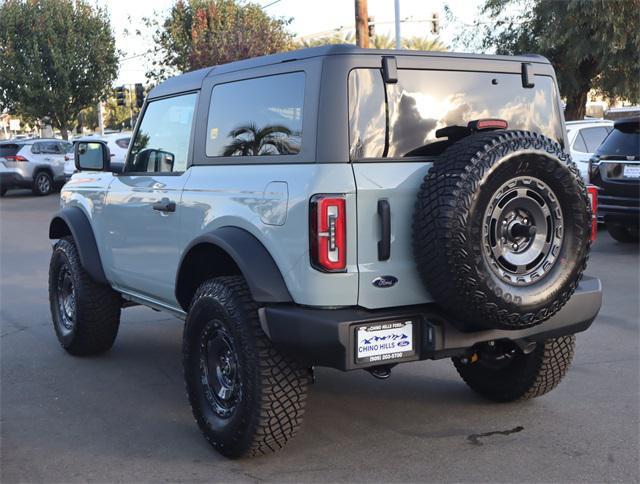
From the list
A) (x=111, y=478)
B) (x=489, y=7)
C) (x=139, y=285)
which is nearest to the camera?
(x=111, y=478)

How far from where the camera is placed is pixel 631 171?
10.3 m

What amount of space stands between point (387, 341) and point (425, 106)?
3.85 ft

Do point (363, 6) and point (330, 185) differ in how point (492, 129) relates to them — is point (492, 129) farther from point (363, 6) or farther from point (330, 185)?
point (363, 6)

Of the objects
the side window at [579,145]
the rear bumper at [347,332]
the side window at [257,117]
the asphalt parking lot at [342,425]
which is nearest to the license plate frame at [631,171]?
the side window at [579,145]

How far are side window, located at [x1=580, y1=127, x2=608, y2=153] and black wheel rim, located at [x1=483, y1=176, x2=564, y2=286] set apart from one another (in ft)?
30.9

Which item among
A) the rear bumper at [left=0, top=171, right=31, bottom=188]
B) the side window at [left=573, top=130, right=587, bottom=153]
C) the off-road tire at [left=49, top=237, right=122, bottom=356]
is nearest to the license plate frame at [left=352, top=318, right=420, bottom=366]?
the off-road tire at [left=49, top=237, right=122, bottom=356]

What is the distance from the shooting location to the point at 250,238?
4129 mm

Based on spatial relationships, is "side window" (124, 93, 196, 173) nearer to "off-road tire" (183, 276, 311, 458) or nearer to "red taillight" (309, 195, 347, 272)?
"off-road tire" (183, 276, 311, 458)

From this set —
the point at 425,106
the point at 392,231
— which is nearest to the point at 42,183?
the point at 425,106

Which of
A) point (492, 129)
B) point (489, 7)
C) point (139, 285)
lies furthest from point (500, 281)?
point (489, 7)

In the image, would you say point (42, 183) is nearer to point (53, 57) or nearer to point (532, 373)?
point (53, 57)

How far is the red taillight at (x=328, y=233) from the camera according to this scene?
373cm

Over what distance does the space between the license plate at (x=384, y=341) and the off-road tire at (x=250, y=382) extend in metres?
0.42

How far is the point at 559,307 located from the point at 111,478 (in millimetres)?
2256
